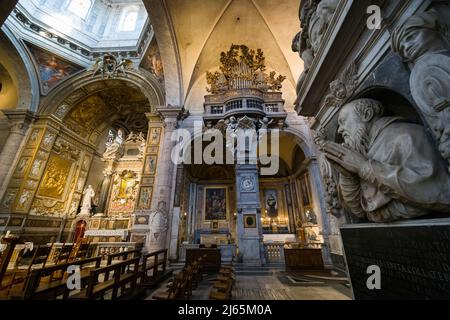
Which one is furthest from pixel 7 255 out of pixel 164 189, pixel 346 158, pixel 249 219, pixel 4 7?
pixel 249 219

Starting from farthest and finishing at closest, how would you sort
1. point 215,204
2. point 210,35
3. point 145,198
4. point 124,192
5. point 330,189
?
point 215,204 < point 124,192 < point 210,35 < point 145,198 < point 330,189

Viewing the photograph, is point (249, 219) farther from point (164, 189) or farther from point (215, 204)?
point (215, 204)

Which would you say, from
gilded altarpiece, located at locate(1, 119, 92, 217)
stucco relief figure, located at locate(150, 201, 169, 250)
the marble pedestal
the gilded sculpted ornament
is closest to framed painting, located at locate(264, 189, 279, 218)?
the marble pedestal

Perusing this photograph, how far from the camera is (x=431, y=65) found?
1.03 meters

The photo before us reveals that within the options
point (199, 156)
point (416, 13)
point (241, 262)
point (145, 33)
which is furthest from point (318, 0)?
point (145, 33)

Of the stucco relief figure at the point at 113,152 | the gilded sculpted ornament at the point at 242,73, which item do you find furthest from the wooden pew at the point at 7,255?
the stucco relief figure at the point at 113,152

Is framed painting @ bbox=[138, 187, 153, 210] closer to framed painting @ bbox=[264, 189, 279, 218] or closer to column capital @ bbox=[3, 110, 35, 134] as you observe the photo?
framed painting @ bbox=[264, 189, 279, 218]

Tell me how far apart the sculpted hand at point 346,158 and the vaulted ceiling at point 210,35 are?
937 cm

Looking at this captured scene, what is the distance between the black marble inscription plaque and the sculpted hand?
47 centimetres

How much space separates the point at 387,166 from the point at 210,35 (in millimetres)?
11756

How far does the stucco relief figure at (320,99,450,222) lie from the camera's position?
1.05 m

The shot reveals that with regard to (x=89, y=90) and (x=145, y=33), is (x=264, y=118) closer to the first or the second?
(x=145, y=33)

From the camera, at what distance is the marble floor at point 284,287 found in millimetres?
3672

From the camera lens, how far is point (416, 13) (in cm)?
116
